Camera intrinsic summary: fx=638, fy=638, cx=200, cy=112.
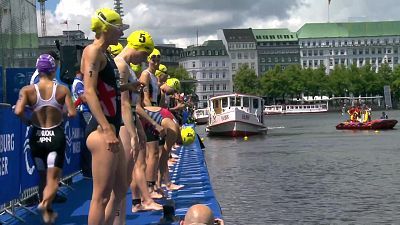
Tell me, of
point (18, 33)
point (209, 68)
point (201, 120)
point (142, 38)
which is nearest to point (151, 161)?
point (142, 38)

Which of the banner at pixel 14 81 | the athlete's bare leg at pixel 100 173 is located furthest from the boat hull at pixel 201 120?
the athlete's bare leg at pixel 100 173

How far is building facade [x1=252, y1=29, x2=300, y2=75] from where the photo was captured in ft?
622

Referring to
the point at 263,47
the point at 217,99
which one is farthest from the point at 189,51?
the point at 217,99

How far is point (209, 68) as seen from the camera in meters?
182

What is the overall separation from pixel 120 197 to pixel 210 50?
179328 millimetres

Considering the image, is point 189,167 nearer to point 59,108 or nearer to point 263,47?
point 59,108

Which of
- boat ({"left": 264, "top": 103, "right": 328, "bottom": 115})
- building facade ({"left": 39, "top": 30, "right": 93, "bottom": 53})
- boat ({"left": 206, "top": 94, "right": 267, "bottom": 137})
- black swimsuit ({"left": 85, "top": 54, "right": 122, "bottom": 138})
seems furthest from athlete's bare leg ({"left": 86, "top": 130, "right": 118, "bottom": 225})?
boat ({"left": 264, "top": 103, "right": 328, "bottom": 115})

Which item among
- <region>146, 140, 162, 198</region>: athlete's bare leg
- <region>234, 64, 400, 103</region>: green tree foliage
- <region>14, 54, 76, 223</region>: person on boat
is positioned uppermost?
<region>234, 64, 400, 103</region>: green tree foliage

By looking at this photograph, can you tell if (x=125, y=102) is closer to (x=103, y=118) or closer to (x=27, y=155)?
(x=103, y=118)

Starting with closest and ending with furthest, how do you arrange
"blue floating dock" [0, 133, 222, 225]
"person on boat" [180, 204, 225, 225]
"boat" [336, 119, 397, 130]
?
1. "person on boat" [180, 204, 225, 225]
2. "blue floating dock" [0, 133, 222, 225]
3. "boat" [336, 119, 397, 130]

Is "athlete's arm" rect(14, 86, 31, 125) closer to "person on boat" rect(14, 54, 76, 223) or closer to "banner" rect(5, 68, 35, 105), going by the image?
"person on boat" rect(14, 54, 76, 223)

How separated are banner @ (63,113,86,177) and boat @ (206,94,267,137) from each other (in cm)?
3511

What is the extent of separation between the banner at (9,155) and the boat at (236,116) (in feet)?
127

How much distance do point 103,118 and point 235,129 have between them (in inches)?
1626
